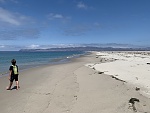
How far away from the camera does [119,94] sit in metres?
9.33

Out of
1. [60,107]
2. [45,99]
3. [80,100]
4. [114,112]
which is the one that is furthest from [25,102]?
[114,112]

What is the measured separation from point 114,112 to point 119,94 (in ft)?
7.89

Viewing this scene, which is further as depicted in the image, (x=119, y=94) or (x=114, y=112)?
(x=119, y=94)

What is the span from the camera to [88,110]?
24.6 feet

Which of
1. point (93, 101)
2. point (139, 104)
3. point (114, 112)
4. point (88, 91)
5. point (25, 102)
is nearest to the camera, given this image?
point (114, 112)

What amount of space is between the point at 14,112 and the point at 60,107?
1895mm

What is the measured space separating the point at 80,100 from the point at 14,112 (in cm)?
294

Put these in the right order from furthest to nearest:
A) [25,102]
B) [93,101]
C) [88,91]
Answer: [88,91]
[25,102]
[93,101]

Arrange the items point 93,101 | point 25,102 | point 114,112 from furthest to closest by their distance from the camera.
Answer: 1. point 25,102
2. point 93,101
3. point 114,112

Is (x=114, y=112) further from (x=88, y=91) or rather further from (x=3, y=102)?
(x=3, y=102)

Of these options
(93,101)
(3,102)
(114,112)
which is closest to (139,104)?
(114,112)

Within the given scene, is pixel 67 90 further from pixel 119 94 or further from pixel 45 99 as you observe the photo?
pixel 119 94

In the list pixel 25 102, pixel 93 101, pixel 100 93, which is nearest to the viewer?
pixel 93 101

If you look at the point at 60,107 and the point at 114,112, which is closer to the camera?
the point at 114,112
